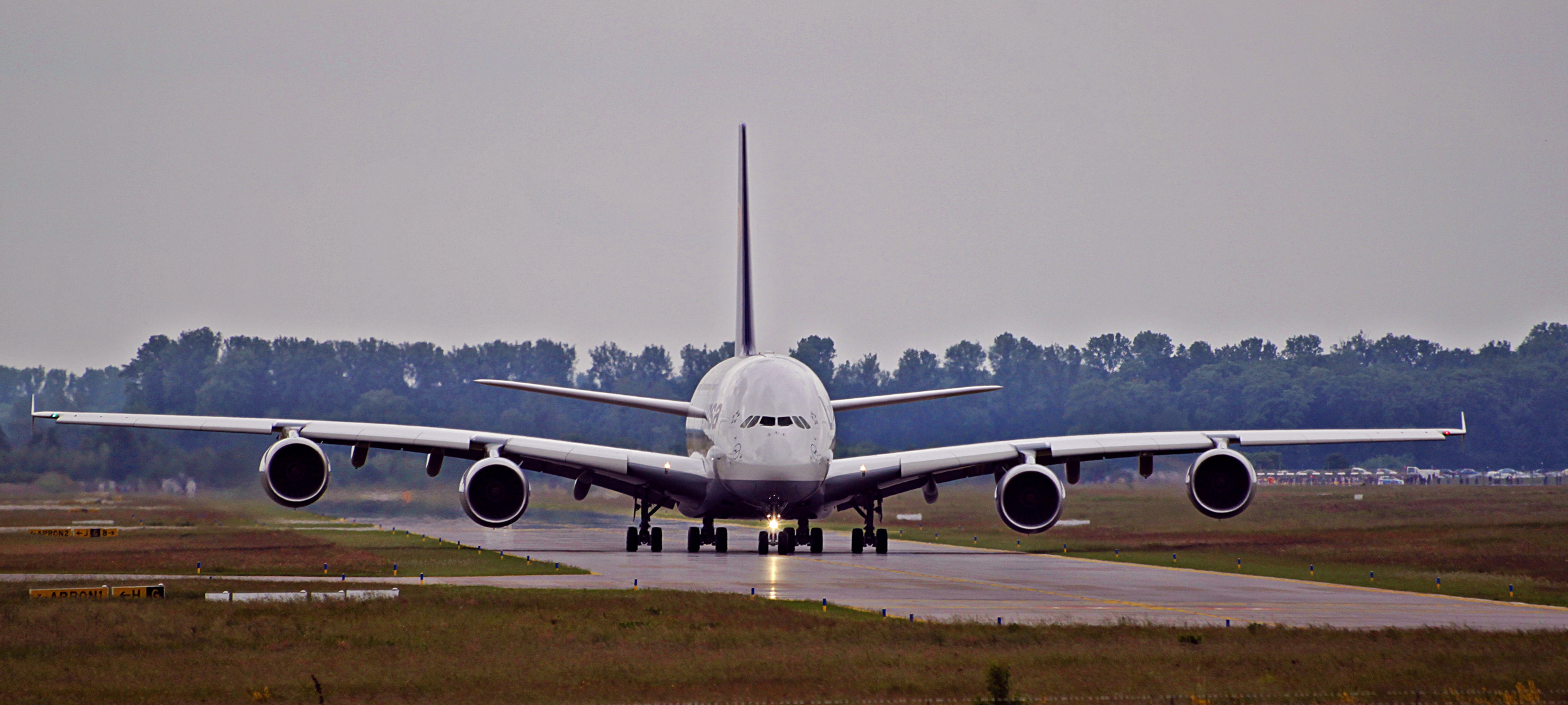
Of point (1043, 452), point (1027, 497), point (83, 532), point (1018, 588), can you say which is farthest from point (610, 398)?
point (83, 532)

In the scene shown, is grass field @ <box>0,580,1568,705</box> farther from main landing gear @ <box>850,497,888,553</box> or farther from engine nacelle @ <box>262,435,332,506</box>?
main landing gear @ <box>850,497,888,553</box>

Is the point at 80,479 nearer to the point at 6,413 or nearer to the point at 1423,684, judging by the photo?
the point at 1423,684

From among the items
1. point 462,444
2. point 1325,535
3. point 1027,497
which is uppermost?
point 462,444

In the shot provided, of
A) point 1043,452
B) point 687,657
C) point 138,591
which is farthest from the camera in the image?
point 1043,452

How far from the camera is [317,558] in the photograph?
103ft

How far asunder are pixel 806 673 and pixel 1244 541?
2621 cm

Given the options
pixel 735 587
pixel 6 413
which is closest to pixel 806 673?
pixel 735 587

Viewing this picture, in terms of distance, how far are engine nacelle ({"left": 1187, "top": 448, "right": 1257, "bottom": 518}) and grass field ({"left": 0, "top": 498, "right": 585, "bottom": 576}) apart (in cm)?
1290

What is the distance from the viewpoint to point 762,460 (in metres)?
31.3

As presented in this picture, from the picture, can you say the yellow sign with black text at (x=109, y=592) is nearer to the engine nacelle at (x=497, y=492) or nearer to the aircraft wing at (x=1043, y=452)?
the engine nacelle at (x=497, y=492)

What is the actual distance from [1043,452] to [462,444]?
482 inches

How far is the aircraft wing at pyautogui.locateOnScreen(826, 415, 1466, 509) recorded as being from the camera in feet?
109

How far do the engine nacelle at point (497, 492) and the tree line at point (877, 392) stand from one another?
29.2m

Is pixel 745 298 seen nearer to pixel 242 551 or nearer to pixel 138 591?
pixel 242 551
